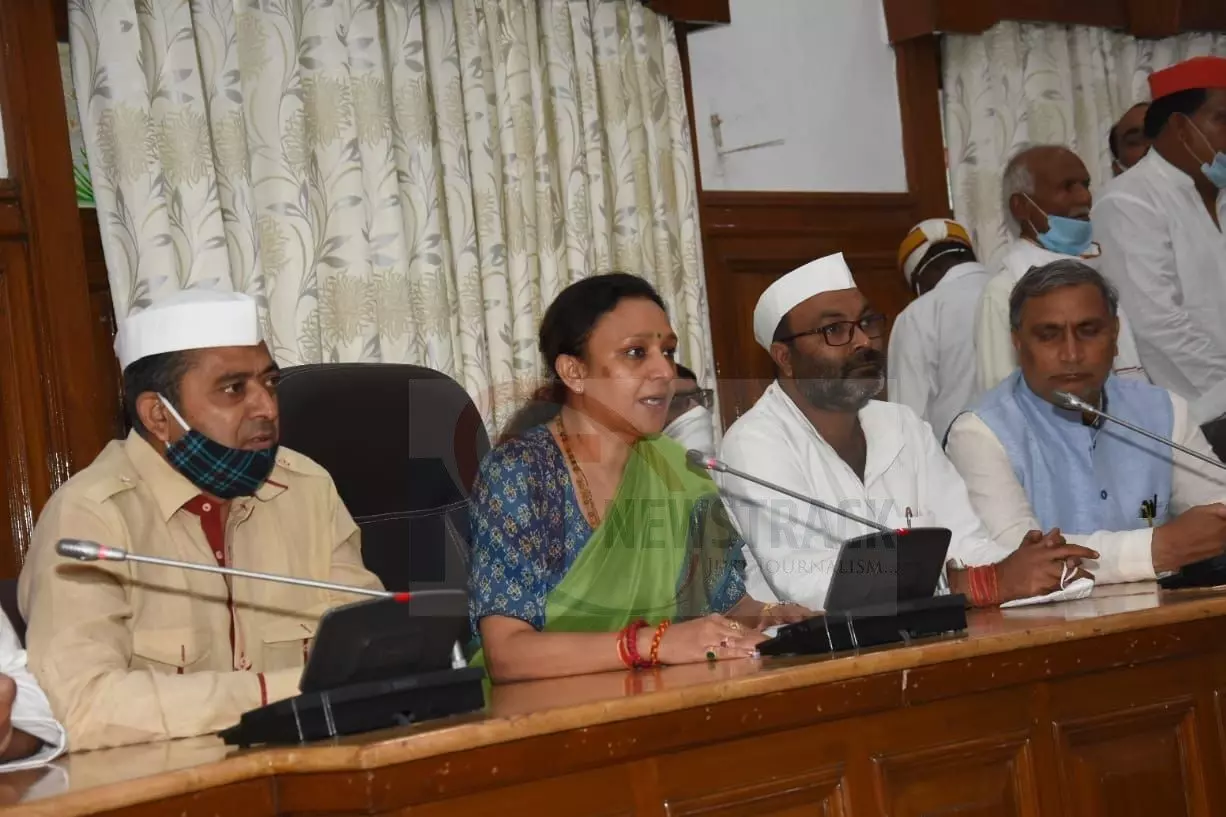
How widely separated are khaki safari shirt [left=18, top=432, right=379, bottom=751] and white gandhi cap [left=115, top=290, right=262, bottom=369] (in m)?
0.16

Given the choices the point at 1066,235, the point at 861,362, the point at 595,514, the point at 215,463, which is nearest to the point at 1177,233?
the point at 1066,235

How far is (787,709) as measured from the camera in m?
1.81

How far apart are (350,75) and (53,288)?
34.8 inches

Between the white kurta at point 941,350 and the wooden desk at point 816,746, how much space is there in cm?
191

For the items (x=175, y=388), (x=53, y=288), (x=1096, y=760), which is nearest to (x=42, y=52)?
(x=53, y=288)

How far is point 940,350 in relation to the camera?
4324 millimetres

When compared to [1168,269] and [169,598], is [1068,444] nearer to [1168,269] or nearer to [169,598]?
[1168,269]

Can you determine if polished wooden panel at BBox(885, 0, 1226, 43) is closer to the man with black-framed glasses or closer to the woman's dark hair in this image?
the man with black-framed glasses

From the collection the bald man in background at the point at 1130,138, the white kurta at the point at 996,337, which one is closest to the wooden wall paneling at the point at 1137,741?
the white kurta at the point at 996,337

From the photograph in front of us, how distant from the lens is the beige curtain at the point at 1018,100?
5.07 metres

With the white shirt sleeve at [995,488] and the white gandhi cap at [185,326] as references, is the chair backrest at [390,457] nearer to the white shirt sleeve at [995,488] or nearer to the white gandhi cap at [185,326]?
the white gandhi cap at [185,326]

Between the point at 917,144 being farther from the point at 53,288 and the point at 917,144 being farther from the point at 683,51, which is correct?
the point at 53,288

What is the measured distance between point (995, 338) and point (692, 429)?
944 mm

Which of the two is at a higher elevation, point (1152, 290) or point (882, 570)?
point (1152, 290)
